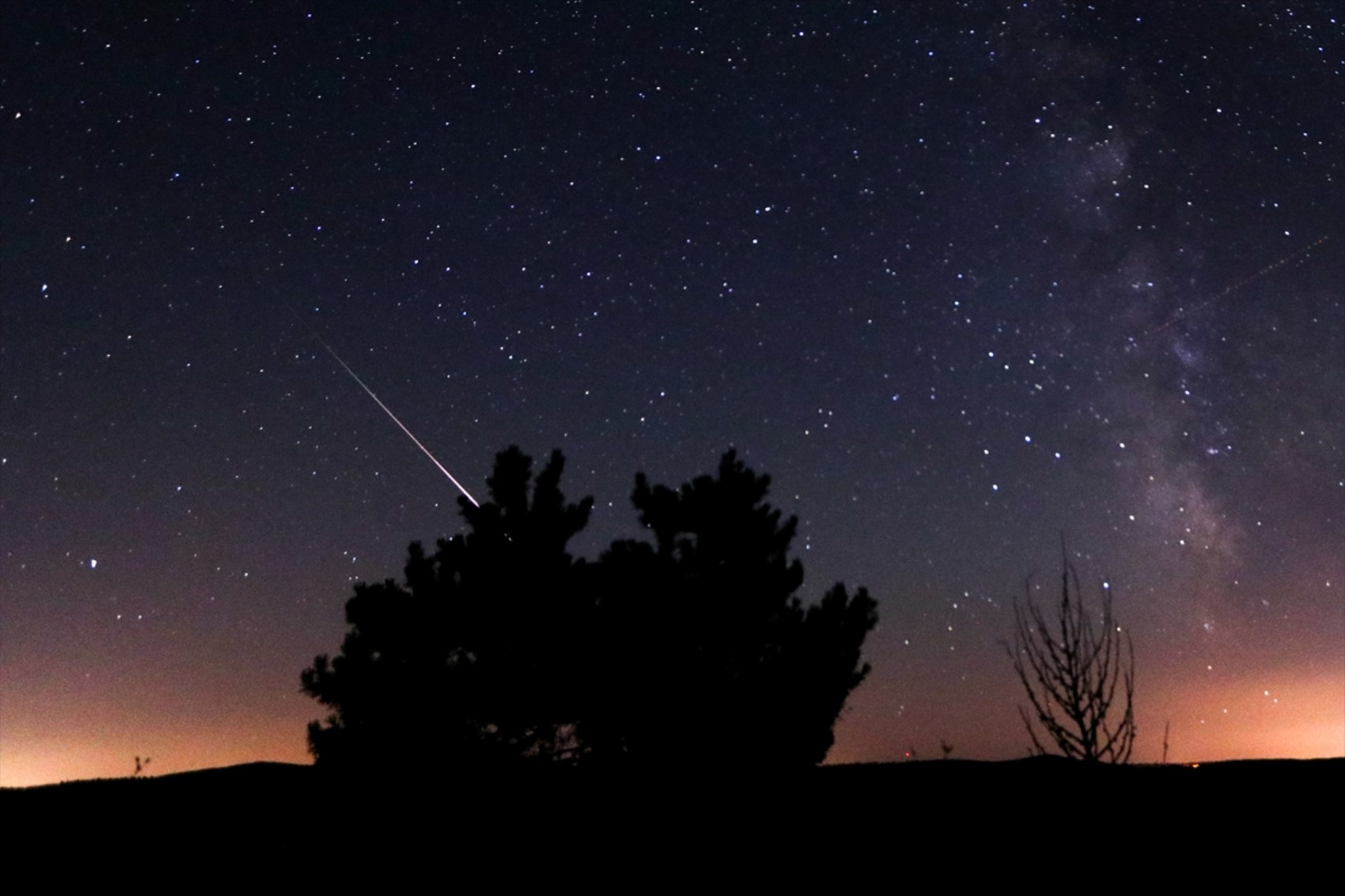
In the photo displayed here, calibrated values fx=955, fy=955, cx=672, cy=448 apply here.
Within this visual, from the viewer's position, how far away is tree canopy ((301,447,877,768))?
13.0 metres

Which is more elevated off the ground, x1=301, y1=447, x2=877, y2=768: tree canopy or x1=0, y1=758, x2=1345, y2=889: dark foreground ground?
x1=301, y1=447, x2=877, y2=768: tree canopy

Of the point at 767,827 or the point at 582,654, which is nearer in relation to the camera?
the point at 767,827

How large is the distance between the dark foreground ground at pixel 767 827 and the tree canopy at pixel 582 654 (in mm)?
3902

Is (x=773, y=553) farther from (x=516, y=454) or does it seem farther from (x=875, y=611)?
(x=516, y=454)

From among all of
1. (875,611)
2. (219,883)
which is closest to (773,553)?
(875,611)

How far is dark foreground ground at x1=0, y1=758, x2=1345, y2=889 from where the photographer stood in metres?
5.92

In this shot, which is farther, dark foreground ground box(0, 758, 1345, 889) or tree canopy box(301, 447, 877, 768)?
tree canopy box(301, 447, 877, 768)

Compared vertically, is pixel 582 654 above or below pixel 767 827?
above

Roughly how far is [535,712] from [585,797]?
5260mm

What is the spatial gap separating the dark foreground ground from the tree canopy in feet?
12.8

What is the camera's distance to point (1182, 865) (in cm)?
562

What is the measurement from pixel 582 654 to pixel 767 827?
22.7 ft

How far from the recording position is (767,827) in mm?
6820

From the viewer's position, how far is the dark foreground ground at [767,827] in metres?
5.92
